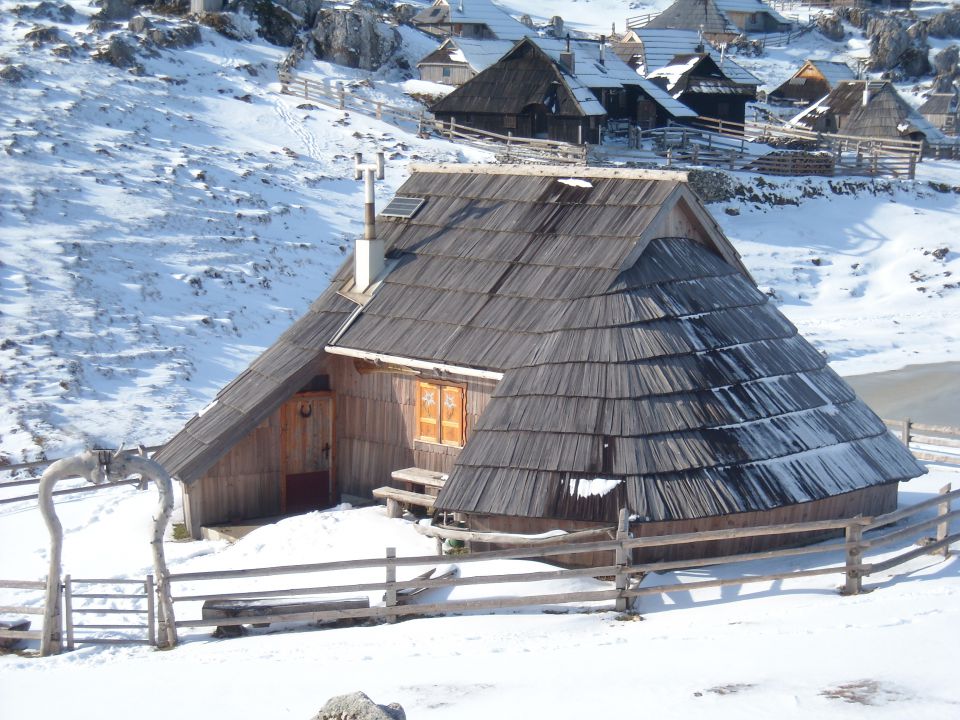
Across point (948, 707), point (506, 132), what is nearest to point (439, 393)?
point (948, 707)

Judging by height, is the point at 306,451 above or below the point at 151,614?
below

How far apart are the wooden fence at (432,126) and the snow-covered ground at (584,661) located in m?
28.2

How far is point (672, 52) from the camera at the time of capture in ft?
186

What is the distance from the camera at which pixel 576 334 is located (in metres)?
15.5

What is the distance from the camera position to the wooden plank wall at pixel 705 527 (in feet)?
46.7

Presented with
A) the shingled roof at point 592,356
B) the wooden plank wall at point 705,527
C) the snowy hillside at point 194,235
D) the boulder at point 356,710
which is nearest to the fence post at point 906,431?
the shingled roof at point 592,356

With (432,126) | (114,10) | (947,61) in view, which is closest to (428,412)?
(432,126)

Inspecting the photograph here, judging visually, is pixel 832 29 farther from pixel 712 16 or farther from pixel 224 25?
pixel 224 25

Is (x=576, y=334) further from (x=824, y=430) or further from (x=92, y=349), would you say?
(x=92, y=349)

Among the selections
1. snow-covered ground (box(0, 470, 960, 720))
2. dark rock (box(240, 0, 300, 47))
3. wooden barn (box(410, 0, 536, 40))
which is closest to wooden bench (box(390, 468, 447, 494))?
snow-covered ground (box(0, 470, 960, 720))

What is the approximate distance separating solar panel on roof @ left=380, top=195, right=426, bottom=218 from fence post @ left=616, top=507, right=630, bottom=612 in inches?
302

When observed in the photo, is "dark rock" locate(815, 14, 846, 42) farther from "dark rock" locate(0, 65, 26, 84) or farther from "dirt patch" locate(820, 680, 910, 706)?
"dirt patch" locate(820, 680, 910, 706)

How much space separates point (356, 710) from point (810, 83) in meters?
61.3

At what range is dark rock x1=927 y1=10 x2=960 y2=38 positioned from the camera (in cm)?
7800
